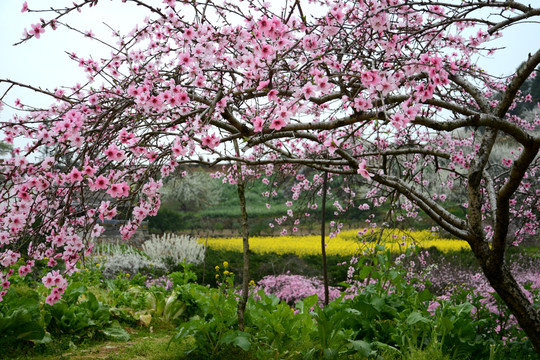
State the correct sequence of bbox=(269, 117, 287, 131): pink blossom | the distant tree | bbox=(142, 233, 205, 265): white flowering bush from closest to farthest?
bbox=(269, 117, 287, 131): pink blossom, bbox=(142, 233, 205, 265): white flowering bush, the distant tree

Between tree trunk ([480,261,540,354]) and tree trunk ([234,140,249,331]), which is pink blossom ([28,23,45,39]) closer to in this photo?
tree trunk ([234,140,249,331])

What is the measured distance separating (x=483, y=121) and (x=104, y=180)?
2299 millimetres

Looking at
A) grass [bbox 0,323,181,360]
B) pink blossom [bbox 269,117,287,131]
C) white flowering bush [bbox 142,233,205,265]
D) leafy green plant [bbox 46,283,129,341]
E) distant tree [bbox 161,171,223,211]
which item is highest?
distant tree [bbox 161,171,223,211]

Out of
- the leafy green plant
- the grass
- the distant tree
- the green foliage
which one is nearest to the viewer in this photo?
the green foliage

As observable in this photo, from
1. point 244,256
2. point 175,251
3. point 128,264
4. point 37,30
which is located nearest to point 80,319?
point 244,256

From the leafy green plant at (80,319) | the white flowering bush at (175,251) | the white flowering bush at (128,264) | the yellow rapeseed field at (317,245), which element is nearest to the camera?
the leafy green plant at (80,319)

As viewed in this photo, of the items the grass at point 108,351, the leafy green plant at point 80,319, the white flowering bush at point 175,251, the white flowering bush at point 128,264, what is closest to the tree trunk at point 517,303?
the grass at point 108,351

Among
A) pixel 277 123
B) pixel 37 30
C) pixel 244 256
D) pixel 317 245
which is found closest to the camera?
pixel 277 123

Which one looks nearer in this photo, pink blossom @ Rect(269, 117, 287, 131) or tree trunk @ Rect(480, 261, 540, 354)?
pink blossom @ Rect(269, 117, 287, 131)

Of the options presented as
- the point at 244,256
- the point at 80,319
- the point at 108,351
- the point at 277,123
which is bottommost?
the point at 108,351

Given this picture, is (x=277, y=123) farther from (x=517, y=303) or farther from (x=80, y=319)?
(x=80, y=319)

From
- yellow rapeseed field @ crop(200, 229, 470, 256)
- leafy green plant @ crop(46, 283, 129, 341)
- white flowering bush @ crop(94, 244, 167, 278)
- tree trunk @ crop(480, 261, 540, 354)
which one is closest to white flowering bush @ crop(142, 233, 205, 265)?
white flowering bush @ crop(94, 244, 167, 278)

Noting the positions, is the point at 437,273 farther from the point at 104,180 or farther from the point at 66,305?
the point at 104,180

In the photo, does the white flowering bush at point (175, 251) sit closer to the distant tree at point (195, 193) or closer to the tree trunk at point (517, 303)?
the tree trunk at point (517, 303)
